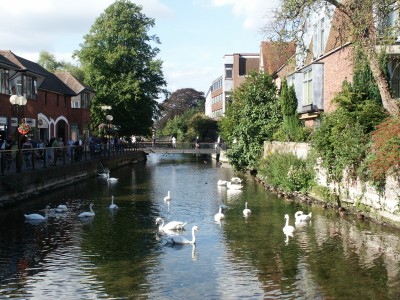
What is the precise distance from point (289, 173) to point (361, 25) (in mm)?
9747

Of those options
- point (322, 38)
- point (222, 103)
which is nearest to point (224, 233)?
point (322, 38)

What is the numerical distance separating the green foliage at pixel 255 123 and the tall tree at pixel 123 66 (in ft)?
52.8

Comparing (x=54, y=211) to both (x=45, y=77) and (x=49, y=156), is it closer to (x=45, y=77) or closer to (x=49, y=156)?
(x=49, y=156)

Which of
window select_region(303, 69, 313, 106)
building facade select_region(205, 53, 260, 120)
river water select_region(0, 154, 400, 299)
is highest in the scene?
building facade select_region(205, 53, 260, 120)

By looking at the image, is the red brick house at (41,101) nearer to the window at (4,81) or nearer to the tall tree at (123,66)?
the window at (4,81)

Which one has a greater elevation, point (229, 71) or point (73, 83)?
point (229, 71)

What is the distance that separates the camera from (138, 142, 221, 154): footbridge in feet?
222

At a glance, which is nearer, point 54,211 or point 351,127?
point 54,211

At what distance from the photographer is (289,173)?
27.2m

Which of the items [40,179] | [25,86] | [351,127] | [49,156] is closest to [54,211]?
[40,179]

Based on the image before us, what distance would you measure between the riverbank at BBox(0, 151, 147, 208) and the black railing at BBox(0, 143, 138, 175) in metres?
0.44

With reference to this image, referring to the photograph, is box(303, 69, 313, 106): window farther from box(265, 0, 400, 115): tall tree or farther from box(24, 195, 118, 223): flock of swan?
box(24, 195, 118, 223): flock of swan

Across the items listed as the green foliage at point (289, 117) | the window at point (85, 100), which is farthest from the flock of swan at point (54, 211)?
the window at point (85, 100)

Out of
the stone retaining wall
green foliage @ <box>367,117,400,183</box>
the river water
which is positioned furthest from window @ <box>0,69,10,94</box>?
green foliage @ <box>367,117,400,183</box>
